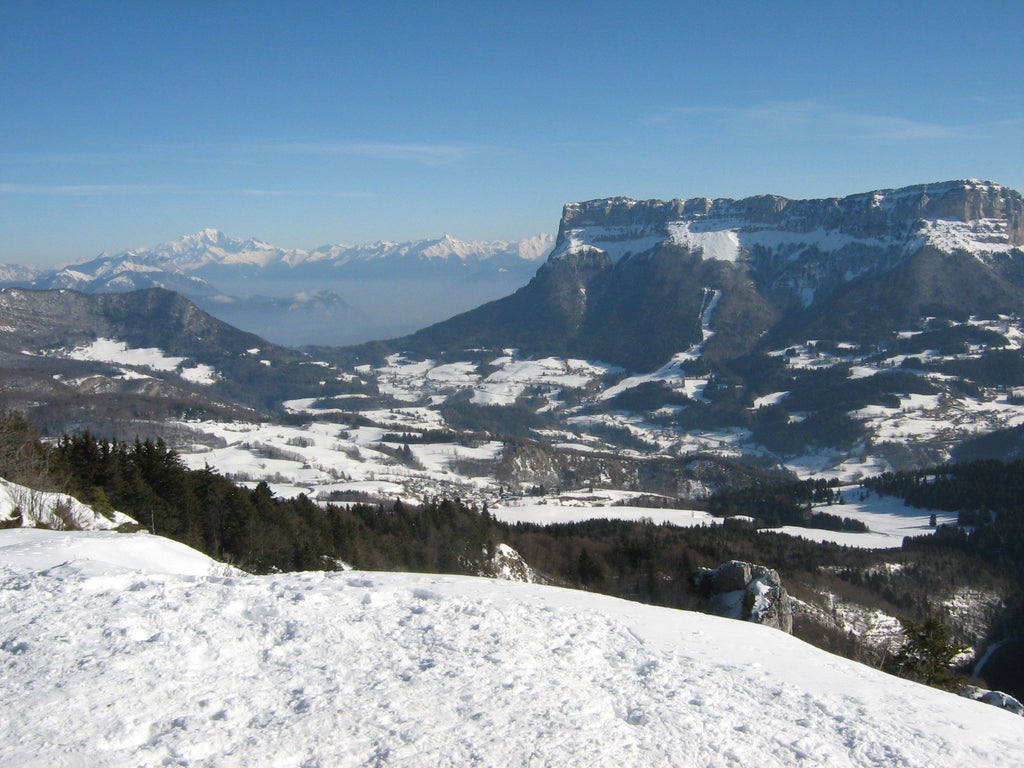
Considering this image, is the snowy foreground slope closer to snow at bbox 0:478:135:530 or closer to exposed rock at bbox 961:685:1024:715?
exposed rock at bbox 961:685:1024:715

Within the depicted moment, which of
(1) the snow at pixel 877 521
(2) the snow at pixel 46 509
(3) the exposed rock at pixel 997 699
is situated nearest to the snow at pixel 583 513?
(1) the snow at pixel 877 521

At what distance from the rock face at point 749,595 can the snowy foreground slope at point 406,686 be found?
79.4 ft

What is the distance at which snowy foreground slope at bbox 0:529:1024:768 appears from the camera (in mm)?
11773

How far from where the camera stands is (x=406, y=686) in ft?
45.5

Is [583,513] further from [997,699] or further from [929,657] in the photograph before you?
[997,699]

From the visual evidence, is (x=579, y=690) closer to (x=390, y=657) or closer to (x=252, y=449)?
(x=390, y=657)

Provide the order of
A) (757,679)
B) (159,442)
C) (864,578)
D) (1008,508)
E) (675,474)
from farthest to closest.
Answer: (675,474) < (1008,508) < (864,578) < (159,442) < (757,679)

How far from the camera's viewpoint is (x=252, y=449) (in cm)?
17800

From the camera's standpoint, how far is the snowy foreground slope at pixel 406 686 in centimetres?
1177

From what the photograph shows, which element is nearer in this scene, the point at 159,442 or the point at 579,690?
the point at 579,690

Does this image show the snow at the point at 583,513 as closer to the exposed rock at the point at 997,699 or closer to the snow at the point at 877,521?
the snow at the point at 877,521

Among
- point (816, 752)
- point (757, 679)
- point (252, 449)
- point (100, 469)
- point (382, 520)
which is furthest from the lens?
point (252, 449)

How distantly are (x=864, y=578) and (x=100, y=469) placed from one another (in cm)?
8826

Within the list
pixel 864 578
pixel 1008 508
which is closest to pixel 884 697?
pixel 864 578
